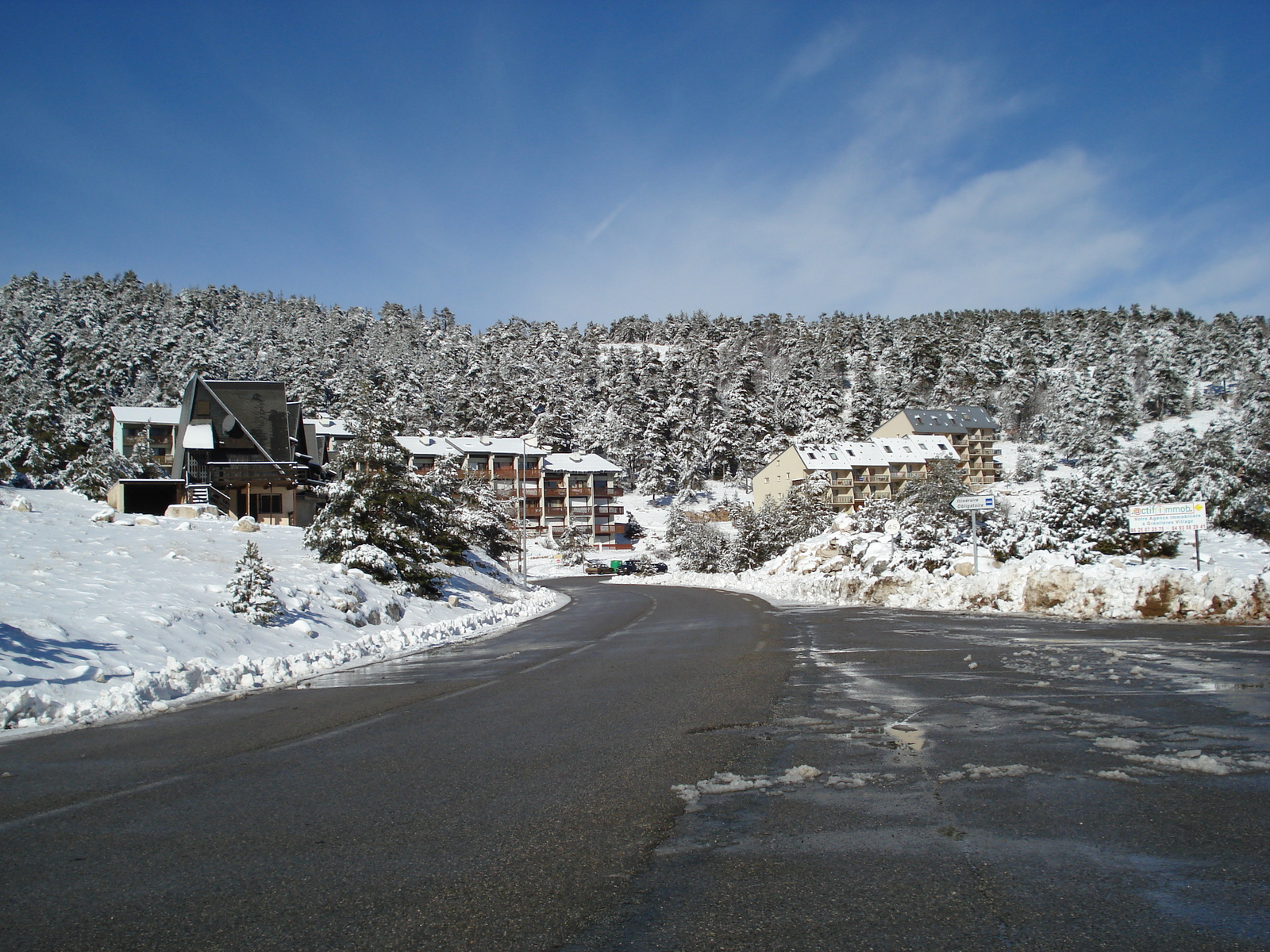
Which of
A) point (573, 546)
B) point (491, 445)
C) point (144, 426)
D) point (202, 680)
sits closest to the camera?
point (202, 680)

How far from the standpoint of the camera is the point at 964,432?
10862 centimetres

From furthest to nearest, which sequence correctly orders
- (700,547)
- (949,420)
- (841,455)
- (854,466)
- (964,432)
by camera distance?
(949,420)
(964,432)
(841,455)
(854,466)
(700,547)

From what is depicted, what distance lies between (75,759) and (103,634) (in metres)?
6.57

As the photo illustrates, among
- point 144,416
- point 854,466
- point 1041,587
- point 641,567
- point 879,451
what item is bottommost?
point 641,567

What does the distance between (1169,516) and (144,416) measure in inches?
3102

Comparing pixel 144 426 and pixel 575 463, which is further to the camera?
pixel 575 463

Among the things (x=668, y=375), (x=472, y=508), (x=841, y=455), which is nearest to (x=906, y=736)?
(x=472, y=508)

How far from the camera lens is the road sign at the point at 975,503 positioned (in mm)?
25531

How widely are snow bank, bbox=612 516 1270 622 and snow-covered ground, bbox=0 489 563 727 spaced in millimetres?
13075

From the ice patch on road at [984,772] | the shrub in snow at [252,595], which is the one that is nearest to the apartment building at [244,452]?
the shrub in snow at [252,595]

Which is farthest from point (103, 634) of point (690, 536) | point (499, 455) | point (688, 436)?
point (688, 436)

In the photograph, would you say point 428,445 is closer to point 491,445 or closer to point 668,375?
point 491,445

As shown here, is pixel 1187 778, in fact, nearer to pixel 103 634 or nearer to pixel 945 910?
pixel 945 910

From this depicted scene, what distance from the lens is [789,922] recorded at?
3391 millimetres
